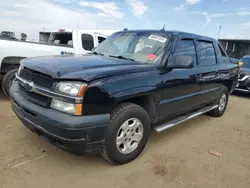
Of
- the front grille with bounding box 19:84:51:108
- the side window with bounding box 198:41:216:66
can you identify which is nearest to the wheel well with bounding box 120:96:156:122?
the front grille with bounding box 19:84:51:108

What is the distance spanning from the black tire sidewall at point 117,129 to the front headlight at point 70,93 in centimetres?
48

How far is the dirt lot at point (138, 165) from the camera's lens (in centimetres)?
245

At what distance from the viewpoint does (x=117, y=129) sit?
2.49 m

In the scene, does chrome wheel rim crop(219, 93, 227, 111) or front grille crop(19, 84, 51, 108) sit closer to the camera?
front grille crop(19, 84, 51, 108)

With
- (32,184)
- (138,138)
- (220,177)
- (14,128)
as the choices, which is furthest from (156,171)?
(14,128)

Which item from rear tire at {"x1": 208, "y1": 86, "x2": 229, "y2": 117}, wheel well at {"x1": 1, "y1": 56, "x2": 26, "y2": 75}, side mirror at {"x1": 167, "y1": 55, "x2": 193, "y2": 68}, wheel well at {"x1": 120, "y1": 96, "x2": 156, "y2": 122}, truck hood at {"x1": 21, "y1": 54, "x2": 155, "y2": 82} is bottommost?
rear tire at {"x1": 208, "y1": 86, "x2": 229, "y2": 117}

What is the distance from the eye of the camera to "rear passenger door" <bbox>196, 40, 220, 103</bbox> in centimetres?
390

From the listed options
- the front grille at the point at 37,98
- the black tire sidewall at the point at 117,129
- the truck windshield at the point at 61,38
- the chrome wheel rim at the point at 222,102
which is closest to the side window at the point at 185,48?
the black tire sidewall at the point at 117,129

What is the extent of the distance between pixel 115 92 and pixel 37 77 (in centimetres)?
95

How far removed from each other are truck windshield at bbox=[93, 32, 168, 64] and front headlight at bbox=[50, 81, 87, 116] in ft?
4.14

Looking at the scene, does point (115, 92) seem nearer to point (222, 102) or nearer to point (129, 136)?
point (129, 136)

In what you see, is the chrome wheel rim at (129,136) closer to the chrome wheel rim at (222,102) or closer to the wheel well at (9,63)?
the chrome wheel rim at (222,102)

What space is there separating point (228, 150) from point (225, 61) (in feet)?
7.49

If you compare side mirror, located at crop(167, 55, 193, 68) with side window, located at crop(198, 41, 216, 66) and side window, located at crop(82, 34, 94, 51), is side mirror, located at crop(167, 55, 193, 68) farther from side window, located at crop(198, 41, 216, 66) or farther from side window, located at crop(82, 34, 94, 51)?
side window, located at crop(82, 34, 94, 51)
